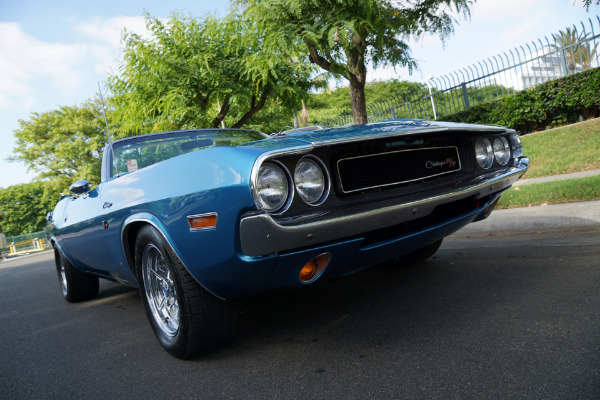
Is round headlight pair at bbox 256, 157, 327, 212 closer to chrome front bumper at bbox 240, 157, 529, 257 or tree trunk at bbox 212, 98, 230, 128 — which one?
chrome front bumper at bbox 240, 157, 529, 257

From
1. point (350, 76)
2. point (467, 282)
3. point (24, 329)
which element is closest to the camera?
point (467, 282)

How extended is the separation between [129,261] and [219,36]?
7.79 meters

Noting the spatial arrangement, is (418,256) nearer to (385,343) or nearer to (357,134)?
(385,343)

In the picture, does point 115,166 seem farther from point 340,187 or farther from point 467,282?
point 467,282

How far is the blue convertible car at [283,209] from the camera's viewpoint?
80.4 inches

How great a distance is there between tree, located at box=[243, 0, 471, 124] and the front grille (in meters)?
4.40

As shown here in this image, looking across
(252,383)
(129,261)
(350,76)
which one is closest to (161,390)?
(252,383)

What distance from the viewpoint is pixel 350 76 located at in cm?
837

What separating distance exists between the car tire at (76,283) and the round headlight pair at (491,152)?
12.0 feet

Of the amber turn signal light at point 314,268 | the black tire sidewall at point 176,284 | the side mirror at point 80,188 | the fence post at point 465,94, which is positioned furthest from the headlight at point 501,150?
the fence post at point 465,94

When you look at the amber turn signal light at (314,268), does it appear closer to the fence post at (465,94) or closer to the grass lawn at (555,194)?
the grass lawn at (555,194)

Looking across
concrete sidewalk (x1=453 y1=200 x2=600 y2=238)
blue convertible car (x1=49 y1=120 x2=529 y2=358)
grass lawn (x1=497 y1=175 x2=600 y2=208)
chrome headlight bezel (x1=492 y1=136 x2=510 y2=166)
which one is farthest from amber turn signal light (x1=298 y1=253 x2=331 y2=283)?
grass lawn (x1=497 y1=175 x2=600 y2=208)

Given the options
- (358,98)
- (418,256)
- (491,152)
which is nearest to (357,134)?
(491,152)

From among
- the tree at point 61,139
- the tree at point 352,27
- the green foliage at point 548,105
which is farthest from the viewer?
the tree at point 61,139
